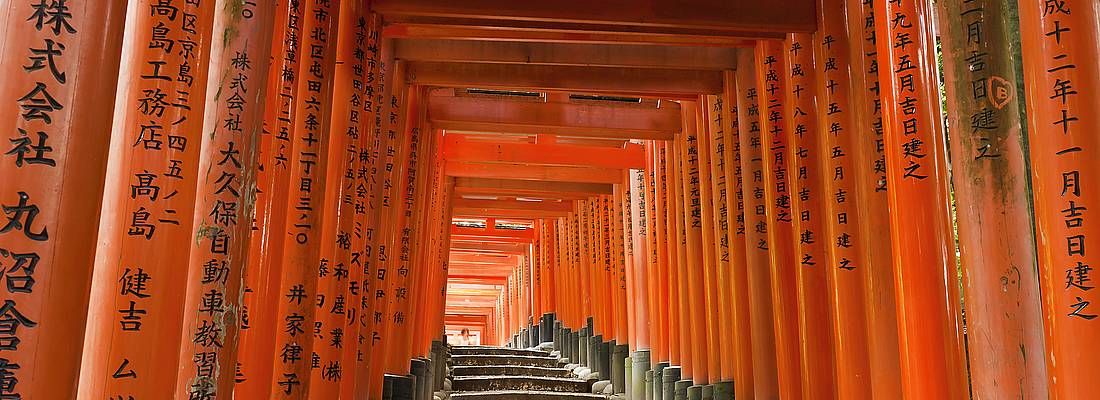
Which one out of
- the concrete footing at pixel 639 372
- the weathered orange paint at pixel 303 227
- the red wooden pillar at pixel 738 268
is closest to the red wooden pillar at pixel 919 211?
the red wooden pillar at pixel 738 268

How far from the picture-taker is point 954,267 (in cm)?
349

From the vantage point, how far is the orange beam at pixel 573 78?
665 cm

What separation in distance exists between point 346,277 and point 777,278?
2455 millimetres

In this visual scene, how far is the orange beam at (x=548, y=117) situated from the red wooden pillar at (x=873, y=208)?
3.53m

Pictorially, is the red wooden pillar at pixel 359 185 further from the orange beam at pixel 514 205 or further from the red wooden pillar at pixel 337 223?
the orange beam at pixel 514 205

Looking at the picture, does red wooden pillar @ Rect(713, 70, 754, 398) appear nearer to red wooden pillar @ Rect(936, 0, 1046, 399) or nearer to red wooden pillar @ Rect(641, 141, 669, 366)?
red wooden pillar @ Rect(641, 141, 669, 366)

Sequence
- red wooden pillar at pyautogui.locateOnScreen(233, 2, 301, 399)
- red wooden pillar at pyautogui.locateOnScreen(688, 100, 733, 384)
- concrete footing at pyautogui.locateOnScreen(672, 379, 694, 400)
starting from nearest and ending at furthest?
red wooden pillar at pyautogui.locateOnScreen(233, 2, 301, 399) < red wooden pillar at pyautogui.locateOnScreen(688, 100, 733, 384) < concrete footing at pyautogui.locateOnScreen(672, 379, 694, 400)

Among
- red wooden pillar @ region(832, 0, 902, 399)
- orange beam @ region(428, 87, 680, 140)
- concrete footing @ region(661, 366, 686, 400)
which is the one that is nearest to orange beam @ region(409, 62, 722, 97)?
orange beam @ region(428, 87, 680, 140)


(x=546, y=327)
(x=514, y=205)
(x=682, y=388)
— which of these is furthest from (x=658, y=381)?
(x=546, y=327)

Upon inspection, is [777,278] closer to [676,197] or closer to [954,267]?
[954,267]

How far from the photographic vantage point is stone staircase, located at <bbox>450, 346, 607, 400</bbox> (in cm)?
960

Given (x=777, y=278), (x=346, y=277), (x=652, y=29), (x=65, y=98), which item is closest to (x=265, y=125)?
(x=346, y=277)

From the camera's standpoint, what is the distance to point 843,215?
4.30 m

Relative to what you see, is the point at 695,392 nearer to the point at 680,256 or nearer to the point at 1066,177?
the point at 680,256
